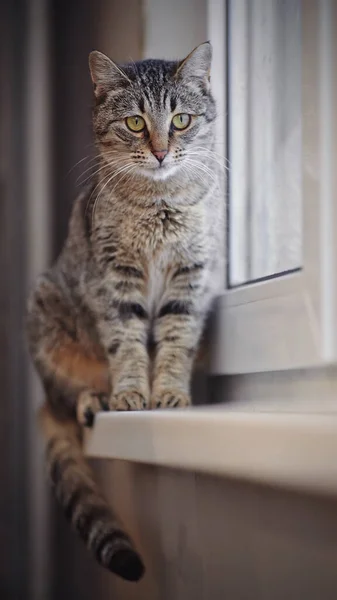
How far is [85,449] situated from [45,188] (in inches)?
16.4

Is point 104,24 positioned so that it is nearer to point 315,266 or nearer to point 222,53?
point 222,53

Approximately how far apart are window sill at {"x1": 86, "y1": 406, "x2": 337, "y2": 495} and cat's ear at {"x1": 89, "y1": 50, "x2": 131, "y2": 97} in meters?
0.39

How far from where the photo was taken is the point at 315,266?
0.64 metres

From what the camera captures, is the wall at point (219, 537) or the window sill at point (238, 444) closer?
the window sill at point (238, 444)

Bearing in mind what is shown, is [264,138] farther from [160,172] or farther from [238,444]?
[238,444]

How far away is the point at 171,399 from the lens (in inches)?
35.3

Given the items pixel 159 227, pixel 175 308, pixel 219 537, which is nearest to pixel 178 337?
pixel 175 308

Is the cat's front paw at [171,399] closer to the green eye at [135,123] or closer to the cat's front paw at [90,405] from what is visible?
the cat's front paw at [90,405]

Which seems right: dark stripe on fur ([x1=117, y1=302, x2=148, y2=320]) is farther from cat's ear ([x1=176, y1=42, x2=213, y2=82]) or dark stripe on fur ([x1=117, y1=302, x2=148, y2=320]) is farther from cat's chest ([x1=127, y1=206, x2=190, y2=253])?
cat's ear ([x1=176, y1=42, x2=213, y2=82])

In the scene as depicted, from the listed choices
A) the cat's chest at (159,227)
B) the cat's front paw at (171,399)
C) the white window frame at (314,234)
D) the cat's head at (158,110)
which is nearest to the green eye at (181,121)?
the cat's head at (158,110)

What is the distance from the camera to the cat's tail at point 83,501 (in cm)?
93

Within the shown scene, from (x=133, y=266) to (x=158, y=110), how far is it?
20cm

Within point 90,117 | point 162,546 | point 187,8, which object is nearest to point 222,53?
point 187,8

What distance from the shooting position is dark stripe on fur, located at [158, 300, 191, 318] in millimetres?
933
